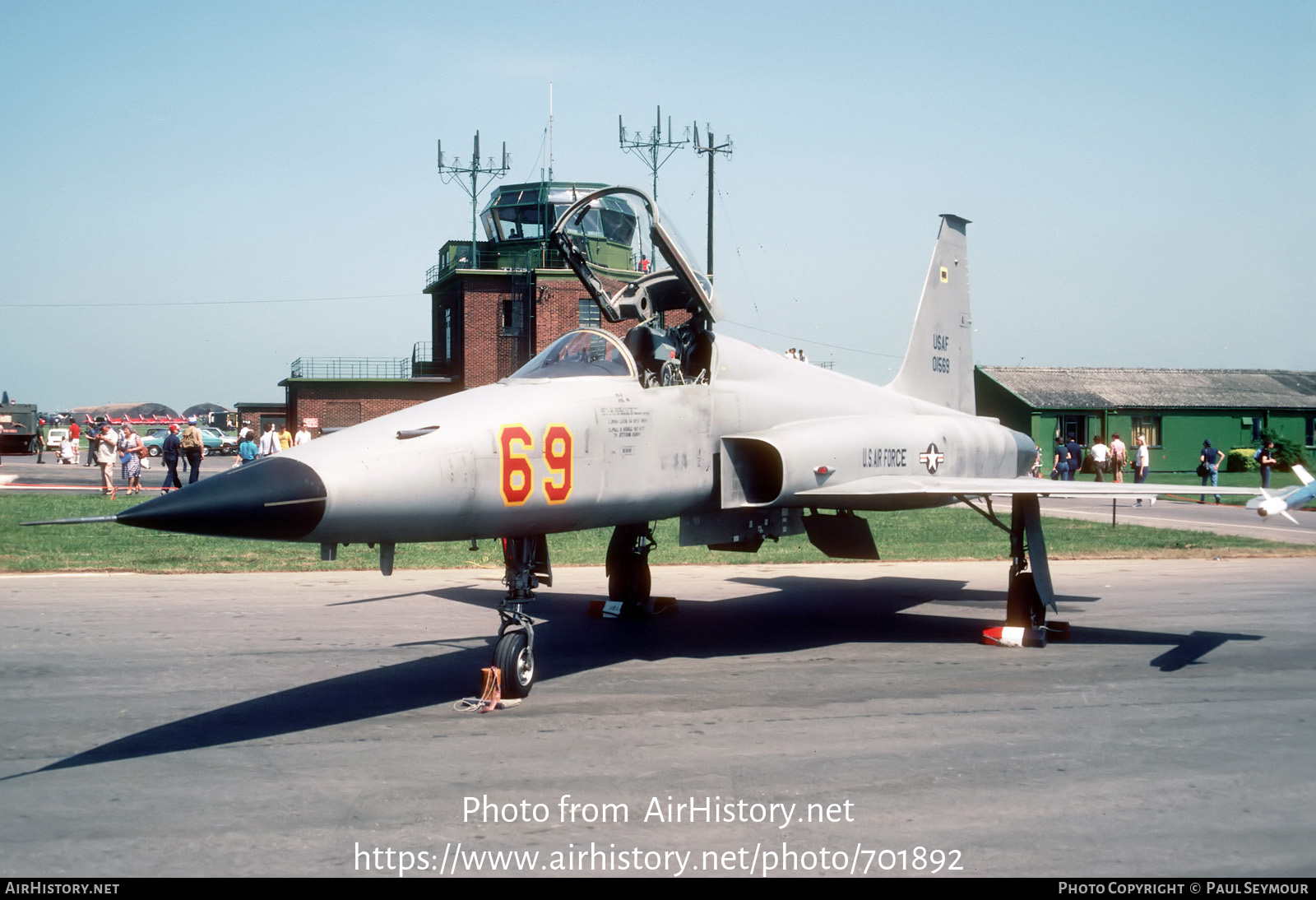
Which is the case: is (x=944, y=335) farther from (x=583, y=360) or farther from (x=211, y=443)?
(x=211, y=443)

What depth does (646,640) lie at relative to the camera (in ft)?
34.4

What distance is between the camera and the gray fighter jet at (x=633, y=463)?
21.2 feet

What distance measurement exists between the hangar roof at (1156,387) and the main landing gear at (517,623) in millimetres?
48350

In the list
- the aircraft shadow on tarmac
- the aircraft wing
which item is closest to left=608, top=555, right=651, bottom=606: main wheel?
the aircraft shadow on tarmac

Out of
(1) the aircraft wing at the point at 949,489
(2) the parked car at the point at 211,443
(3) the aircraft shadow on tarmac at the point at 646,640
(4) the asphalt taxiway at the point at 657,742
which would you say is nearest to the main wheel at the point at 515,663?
(4) the asphalt taxiway at the point at 657,742

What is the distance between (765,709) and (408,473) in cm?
294

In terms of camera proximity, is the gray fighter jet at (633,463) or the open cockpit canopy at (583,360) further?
the open cockpit canopy at (583,360)

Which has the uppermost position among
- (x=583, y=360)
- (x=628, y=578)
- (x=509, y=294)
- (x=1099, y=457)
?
(x=509, y=294)

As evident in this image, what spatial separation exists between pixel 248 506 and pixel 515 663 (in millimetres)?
2539

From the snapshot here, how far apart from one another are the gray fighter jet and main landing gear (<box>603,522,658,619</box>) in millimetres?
25

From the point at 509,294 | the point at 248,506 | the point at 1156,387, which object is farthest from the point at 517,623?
Answer: the point at 1156,387

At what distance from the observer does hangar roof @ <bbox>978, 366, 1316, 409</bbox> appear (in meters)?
53.7

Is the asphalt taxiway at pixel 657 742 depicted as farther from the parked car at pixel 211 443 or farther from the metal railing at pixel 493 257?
the parked car at pixel 211 443

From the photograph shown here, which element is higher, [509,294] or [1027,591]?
[509,294]
